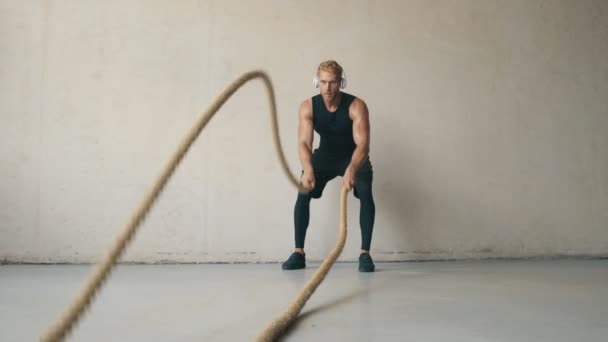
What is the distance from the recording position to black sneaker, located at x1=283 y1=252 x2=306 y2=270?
7.79ft

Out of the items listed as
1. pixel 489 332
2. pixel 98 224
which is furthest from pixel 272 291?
pixel 98 224

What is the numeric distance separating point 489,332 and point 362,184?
1.34 m

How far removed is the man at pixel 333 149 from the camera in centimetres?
236

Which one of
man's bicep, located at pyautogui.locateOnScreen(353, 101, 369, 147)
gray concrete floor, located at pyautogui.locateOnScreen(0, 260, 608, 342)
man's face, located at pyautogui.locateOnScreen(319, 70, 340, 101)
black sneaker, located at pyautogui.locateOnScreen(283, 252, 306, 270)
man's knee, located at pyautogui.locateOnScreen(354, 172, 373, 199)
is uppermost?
man's face, located at pyautogui.locateOnScreen(319, 70, 340, 101)

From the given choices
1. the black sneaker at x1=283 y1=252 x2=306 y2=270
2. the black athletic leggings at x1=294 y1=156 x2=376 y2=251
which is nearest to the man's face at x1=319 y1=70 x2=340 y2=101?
the black athletic leggings at x1=294 y1=156 x2=376 y2=251

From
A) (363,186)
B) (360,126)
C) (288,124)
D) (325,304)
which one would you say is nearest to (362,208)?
(363,186)

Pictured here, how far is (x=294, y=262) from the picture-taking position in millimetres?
2377

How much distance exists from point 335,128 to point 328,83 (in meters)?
0.26

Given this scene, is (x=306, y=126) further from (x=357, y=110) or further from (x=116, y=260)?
(x=116, y=260)

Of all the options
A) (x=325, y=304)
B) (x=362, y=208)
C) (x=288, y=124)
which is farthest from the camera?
(x=288, y=124)

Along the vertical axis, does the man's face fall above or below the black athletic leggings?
above

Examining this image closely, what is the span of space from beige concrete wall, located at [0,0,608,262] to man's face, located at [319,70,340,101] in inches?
19.1

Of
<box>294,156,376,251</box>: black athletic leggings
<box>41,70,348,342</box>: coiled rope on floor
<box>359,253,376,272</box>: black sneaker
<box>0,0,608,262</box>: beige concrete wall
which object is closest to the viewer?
<box>41,70,348,342</box>: coiled rope on floor

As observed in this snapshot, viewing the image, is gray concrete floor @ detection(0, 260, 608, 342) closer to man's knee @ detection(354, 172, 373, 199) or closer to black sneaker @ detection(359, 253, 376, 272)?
black sneaker @ detection(359, 253, 376, 272)
